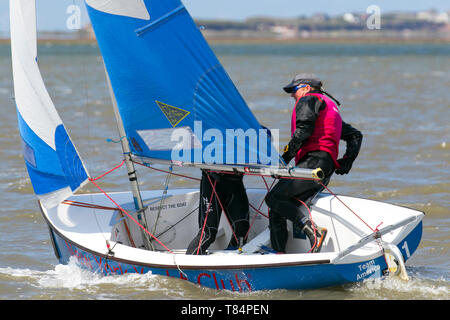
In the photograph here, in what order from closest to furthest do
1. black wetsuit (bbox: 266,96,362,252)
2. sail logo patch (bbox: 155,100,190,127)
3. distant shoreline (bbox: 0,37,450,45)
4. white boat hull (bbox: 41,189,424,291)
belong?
white boat hull (bbox: 41,189,424,291), black wetsuit (bbox: 266,96,362,252), sail logo patch (bbox: 155,100,190,127), distant shoreline (bbox: 0,37,450,45)

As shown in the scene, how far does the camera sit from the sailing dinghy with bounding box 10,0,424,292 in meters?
4.91

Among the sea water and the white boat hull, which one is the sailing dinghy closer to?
the white boat hull

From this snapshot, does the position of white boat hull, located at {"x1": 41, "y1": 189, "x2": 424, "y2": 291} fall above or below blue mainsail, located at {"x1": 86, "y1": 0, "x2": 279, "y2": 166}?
below

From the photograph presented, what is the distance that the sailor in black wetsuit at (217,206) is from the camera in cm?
553

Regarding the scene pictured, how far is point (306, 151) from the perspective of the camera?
529cm

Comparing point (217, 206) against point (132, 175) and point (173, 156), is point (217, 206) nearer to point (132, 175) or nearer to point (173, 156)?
Result: point (173, 156)

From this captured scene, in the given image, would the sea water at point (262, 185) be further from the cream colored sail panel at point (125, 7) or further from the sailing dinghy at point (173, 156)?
the cream colored sail panel at point (125, 7)

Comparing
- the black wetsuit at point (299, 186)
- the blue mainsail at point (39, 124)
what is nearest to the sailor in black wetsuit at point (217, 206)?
the black wetsuit at point (299, 186)

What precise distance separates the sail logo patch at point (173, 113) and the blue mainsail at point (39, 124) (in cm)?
84

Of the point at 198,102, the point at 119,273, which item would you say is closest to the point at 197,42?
the point at 198,102

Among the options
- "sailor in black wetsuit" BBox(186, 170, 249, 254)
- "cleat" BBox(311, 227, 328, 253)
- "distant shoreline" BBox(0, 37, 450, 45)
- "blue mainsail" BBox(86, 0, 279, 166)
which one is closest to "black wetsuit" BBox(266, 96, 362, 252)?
"cleat" BBox(311, 227, 328, 253)

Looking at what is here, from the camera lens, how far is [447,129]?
42.7 feet

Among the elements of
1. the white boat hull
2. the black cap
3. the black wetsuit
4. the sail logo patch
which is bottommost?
the white boat hull

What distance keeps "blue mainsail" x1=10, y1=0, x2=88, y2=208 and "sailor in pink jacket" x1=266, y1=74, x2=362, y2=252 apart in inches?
61.3
